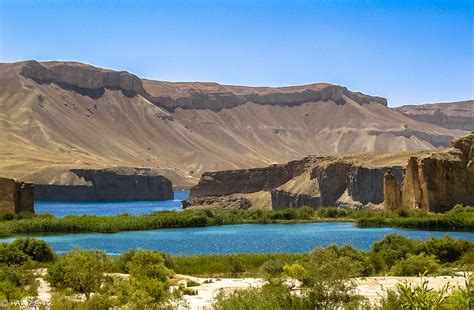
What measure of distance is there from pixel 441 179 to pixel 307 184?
116 feet

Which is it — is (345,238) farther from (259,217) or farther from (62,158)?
(62,158)

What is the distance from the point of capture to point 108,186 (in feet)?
550

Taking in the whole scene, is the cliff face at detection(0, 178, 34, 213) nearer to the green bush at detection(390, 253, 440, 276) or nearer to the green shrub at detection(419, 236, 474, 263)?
the green shrub at detection(419, 236, 474, 263)

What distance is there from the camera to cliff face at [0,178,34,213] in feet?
235

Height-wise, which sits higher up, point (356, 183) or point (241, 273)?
point (356, 183)

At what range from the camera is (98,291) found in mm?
19750

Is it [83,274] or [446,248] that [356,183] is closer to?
Answer: [446,248]

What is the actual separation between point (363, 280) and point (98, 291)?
26.9 ft

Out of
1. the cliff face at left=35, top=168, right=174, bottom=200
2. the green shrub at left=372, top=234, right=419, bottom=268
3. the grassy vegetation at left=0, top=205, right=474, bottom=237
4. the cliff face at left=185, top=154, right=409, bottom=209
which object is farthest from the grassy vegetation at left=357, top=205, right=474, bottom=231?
the cliff face at left=35, top=168, right=174, bottom=200

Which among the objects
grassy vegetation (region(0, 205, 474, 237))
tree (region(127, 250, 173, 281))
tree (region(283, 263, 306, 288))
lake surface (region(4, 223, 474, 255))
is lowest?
lake surface (region(4, 223, 474, 255))

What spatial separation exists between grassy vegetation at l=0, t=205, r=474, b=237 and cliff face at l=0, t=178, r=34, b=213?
3.22 metres

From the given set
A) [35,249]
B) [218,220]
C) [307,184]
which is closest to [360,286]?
[35,249]

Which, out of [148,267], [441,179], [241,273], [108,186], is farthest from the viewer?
[108,186]

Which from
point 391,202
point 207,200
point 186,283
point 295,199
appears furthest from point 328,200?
point 186,283
